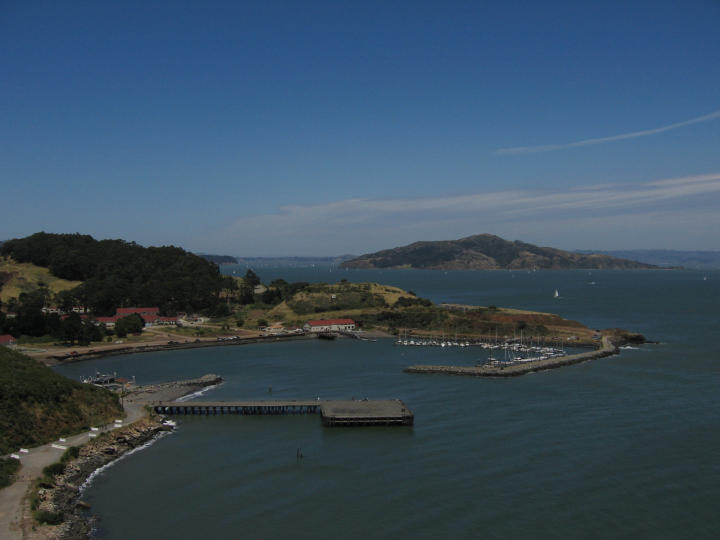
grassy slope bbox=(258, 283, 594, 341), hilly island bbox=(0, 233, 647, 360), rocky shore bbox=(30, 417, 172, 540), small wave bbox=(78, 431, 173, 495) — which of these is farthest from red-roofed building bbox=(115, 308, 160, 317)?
small wave bbox=(78, 431, 173, 495)

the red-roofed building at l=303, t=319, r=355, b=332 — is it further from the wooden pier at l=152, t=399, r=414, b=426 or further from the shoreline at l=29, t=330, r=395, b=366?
the wooden pier at l=152, t=399, r=414, b=426

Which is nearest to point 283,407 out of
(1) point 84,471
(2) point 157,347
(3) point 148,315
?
(1) point 84,471

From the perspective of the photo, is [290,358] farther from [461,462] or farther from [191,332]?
[461,462]

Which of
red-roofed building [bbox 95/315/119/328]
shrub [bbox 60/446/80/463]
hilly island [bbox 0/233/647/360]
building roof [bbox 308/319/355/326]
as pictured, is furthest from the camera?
building roof [bbox 308/319/355/326]

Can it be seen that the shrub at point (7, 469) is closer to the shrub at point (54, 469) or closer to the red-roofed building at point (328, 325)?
the shrub at point (54, 469)

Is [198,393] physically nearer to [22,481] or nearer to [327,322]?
[22,481]

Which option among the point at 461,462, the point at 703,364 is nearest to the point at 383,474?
the point at 461,462
